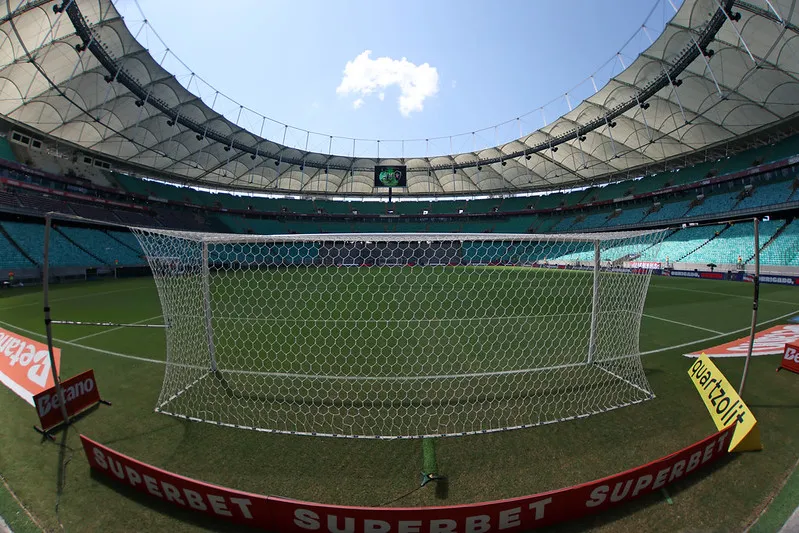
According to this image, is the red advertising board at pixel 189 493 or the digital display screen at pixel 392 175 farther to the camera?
the digital display screen at pixel 392 175

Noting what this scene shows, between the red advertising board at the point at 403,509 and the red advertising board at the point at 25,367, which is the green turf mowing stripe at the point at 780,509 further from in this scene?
the red advertising board at the point at 25,367

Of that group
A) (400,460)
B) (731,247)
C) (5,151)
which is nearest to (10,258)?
(5,151)

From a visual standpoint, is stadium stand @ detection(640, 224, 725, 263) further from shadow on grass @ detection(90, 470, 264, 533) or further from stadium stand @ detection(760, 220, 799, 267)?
shadow on grass @ detection(90, 470, 264, 533)

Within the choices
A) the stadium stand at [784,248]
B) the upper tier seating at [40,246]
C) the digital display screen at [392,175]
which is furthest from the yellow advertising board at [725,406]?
the digital display screen at [392,175]

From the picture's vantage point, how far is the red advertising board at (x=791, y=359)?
16.4 feet

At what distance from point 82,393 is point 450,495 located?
15.2ft

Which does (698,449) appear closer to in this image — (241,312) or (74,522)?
(74,522)

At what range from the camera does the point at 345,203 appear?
5009 centimetres

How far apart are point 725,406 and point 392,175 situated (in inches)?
1448

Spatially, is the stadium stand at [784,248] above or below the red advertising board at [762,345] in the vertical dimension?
above

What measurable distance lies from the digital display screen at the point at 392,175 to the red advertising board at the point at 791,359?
116ft

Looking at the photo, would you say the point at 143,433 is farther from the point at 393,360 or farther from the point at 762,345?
the point at 762,345

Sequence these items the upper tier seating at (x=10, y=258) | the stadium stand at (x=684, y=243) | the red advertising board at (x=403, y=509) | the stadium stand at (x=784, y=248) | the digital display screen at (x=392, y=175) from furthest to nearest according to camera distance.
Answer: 1. the digital display screen at (x=392, y=175)
2. the stadium stand at (x=684, y=243)
3. the stadium stand at (x=784, y=248)
4. the upper tier seating at (x=10, y=258)
5. the red advertising board at (x=403, y=509)

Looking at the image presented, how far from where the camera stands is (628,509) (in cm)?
249
